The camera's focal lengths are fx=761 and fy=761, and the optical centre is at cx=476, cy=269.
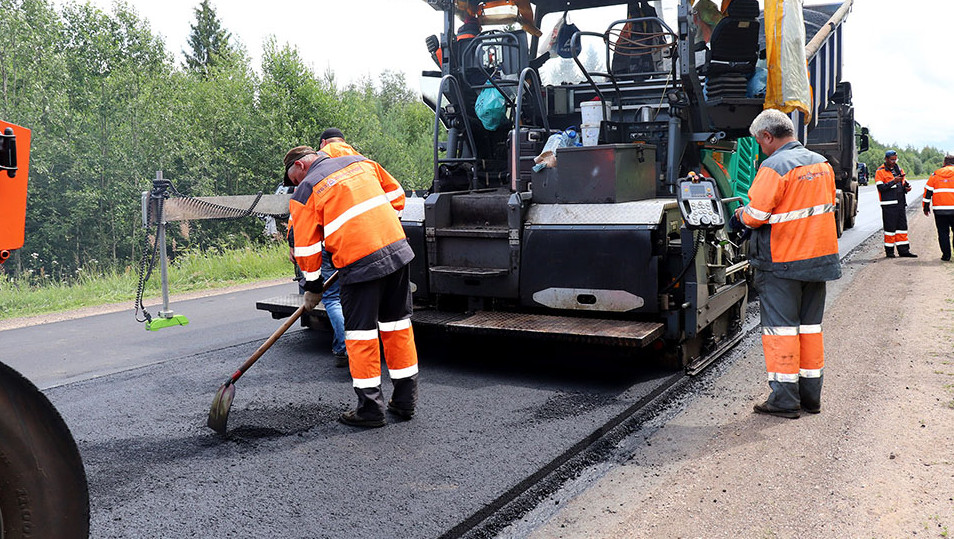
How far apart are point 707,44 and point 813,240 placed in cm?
237

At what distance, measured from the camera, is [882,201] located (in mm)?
12148

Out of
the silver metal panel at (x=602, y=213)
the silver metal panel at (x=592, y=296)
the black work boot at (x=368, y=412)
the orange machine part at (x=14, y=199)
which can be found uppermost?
the orange machine part at (x=14, y=199)

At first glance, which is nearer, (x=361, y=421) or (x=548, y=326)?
(x=361, y=421)

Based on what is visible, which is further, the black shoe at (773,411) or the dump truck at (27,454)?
the black shoe at (773,411)

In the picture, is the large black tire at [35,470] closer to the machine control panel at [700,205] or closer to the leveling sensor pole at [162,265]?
the machine control panel at [700,205]

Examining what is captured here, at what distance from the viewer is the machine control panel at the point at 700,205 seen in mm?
4730

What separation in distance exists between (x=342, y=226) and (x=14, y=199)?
229 cm

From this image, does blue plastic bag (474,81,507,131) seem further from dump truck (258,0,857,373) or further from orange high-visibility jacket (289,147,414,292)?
orange high-visibility jacket (289,147,414,292)

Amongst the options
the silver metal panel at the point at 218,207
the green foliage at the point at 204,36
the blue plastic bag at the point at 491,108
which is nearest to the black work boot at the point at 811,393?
the blue plastic bag at the point at 491,108

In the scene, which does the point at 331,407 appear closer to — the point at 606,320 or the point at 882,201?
the point at 606,320

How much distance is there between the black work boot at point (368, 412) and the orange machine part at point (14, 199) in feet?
7.75

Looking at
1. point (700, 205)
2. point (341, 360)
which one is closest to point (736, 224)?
point (700, 205)

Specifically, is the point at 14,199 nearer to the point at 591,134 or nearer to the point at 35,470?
the point at 35,470

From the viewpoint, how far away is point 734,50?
228 inches
